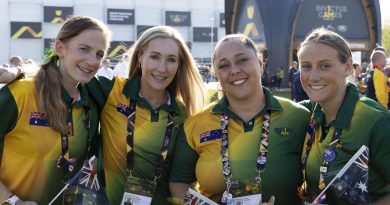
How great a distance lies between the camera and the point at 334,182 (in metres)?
2.35

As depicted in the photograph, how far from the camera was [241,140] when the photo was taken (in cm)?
276

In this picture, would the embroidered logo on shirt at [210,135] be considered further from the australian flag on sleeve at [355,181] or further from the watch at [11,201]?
the watch at [11,201]

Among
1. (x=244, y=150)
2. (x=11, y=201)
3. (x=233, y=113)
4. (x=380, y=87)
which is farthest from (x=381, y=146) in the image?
(x=380, y=87)

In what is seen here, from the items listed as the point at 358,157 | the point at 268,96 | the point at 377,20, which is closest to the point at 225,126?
the point at 268,96

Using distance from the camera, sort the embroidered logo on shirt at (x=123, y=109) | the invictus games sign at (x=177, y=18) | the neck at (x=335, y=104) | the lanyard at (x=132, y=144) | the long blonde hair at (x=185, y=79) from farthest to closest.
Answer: the invictus games sign at (x=177, y=18)
the long blonde hair at (x=185, y=79)
the embroidered logo on shirt at (x=123, y=109)
the lanyard at (x=132, y=144)
the neck at (x=335, y=104)

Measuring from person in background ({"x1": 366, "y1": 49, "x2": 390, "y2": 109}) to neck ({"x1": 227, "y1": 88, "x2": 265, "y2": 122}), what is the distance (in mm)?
7157

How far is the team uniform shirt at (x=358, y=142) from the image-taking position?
7.77 ft

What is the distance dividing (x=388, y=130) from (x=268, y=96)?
78 cm

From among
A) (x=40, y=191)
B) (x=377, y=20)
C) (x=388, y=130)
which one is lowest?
(x=40, y=191)

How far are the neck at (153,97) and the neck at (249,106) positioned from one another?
564mm

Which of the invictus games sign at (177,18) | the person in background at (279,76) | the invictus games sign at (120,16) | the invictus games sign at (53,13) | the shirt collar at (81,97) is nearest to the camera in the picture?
the shirt collar at (81,97)

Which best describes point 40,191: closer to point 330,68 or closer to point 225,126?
point 225,126

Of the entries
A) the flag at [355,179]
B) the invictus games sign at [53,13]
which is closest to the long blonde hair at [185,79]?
the flag at [355,179]

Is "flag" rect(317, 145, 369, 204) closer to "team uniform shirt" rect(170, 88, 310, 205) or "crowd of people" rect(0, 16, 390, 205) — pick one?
"crowd of people" rect(0, 16, 390, 205)
